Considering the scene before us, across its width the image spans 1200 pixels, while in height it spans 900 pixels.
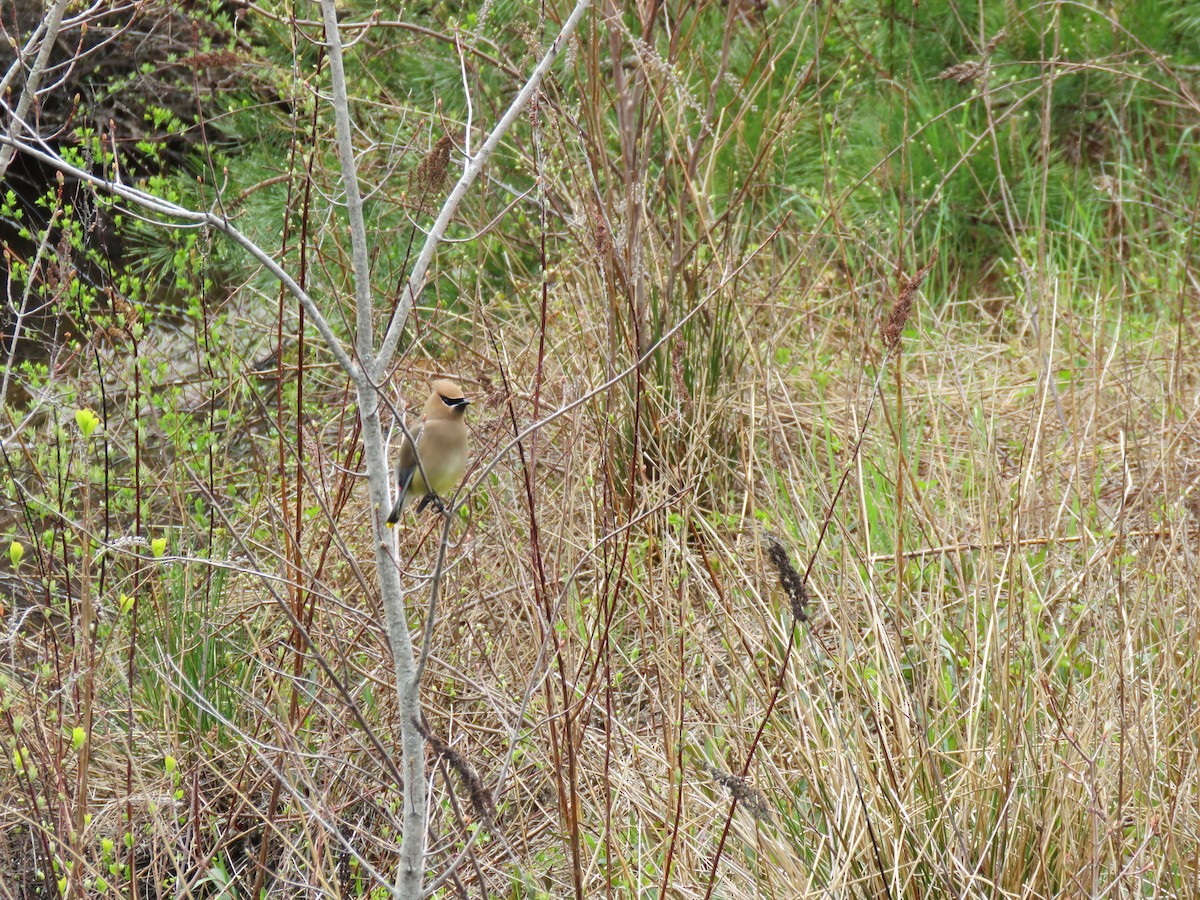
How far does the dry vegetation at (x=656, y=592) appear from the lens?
2152 mm

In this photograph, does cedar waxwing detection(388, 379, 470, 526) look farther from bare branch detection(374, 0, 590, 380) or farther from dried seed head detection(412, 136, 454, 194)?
bare branch detection(374, 0, 590, 380)

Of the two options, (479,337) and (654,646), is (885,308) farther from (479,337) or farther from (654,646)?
(654,646)

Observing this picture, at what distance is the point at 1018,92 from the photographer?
5309mm

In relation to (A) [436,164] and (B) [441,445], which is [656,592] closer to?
(B) [441,445]

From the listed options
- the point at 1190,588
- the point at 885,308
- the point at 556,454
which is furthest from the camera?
the point at 885,308

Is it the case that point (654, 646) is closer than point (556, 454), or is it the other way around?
point (654, 646)

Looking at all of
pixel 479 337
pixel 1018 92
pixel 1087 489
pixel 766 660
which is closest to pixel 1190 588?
pixel 766 660

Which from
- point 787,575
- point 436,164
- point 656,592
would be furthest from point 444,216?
point 656,592

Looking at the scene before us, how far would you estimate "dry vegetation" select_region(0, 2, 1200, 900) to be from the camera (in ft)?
7.06

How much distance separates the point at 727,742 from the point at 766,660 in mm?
176

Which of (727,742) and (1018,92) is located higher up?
(1018,92)

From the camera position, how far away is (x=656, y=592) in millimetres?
2795

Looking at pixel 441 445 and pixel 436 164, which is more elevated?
pixel 436 164

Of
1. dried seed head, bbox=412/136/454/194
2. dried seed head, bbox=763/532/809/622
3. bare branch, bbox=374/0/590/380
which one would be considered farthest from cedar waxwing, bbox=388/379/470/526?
dried seed head, bbox=763/532/809/622
